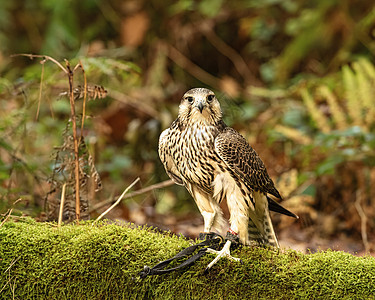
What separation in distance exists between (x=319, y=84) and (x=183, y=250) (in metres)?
4.95

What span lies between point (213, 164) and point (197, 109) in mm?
376

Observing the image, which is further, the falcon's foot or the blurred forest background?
the blurred forest background

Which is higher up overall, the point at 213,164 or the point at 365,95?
the point at 365,95

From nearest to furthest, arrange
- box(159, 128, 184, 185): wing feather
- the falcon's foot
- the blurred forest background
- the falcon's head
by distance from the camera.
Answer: the falcon's foot, the falcon's head, box(159, 128, 184, 185): wing feather, the blurred forest background

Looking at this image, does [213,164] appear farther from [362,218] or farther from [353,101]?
[353,101]

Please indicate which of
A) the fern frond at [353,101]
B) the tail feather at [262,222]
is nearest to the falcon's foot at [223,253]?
the tail feather at [262,222]

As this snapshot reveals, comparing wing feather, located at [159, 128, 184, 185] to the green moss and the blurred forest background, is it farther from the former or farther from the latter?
the green moss

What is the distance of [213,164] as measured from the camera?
3.09 meters

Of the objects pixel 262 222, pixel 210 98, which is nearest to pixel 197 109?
pixel 210 98

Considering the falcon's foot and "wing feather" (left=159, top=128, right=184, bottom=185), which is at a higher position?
"wing feather" (left=159, top=128, right=184, bottom=185)

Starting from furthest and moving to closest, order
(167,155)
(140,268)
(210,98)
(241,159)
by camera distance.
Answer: (167,155) → (210,98) → (241,159) → (140,268)

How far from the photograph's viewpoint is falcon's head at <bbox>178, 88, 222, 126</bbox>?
316cm

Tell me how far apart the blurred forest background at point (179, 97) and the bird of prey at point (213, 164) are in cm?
74

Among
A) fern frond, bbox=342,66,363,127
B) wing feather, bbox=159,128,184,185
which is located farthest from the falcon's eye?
fern frond, bbox=342,66,363,127
